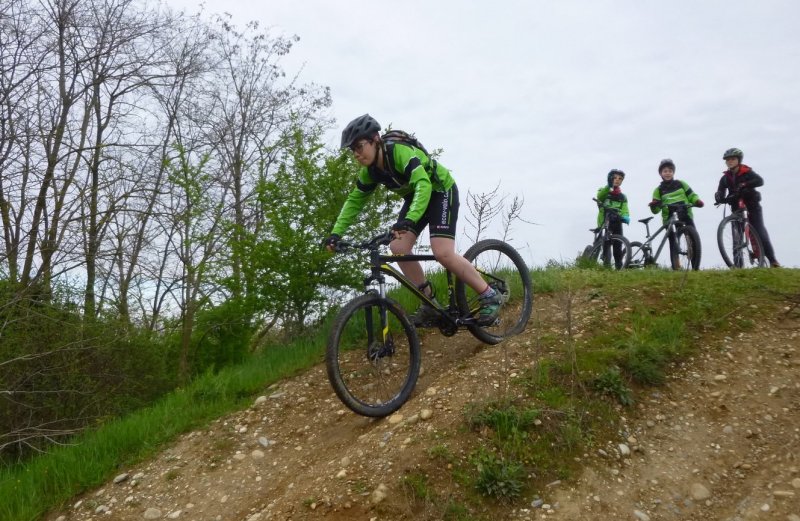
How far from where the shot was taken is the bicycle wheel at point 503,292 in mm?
5793

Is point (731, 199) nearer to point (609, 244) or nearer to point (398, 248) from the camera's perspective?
point (609, 244)

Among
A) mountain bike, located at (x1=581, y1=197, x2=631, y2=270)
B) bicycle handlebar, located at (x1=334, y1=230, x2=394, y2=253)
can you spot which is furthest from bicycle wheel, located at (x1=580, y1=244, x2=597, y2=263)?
bicycle handlebar, located at (x1=334, y1=230, x2=394, y2=253)

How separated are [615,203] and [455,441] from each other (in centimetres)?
706

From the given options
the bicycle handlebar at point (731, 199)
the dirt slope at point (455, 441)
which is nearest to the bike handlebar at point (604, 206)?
the bicycle handlebar at point (731, 199)

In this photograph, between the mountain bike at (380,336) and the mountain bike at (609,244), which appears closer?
the mountain bike at (380,336)

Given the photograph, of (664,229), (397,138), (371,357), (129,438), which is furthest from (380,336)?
(664,229)

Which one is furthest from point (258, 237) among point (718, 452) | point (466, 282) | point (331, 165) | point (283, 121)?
point (283, 121)

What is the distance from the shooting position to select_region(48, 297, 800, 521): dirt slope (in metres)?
3.86

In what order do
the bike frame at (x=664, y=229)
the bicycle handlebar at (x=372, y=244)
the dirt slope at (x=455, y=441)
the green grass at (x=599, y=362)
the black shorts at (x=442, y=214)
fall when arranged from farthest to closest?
the bike frame at (x=664, y=229) → the black shorts at (x=442, y=214) → the bicycle handlebar at (x=372, y=244) → the green grass at (x=599, y=362) → the dirt slope at (x=455, y=441)

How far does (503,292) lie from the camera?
638 cm

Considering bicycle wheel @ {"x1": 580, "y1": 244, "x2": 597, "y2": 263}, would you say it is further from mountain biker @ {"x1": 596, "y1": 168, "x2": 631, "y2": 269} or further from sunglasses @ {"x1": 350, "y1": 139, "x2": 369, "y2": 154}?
sunglasses @ {"x1": 350, "y1": 139, "x2": 369, "y2": 154}

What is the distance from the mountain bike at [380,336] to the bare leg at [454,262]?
5.2 inches

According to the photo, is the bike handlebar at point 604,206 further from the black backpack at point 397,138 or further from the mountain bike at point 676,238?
the black backpack at point 397,138

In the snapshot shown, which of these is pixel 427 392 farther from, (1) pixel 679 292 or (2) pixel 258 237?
(2) pixel 258 237
